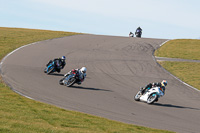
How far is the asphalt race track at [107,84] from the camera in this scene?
1522 cm

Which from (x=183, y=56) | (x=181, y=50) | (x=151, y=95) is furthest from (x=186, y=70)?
(x=151, y=95)

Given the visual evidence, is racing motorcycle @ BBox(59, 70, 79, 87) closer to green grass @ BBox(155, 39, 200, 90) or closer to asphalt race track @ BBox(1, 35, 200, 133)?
asphalt race track @ BBox(1, 35, 200, 133)

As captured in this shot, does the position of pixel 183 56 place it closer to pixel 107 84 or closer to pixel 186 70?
pixel 186 70

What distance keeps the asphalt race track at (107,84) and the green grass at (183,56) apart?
129cm

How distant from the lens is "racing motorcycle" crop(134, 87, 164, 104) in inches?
716

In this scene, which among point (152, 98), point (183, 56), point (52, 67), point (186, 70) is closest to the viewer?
point (152, 98)

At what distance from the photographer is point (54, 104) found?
50.4 feet

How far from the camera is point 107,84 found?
23203 millimetres

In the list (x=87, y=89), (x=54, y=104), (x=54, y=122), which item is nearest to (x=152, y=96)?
(x=87, y=89)

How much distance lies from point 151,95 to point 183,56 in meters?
22.3

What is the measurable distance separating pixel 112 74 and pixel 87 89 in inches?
263

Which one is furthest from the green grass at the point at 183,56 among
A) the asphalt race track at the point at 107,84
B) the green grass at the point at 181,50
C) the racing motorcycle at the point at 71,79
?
the racing motorcycle at the point at 71,79

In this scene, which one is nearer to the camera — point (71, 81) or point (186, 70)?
point (71, 81)

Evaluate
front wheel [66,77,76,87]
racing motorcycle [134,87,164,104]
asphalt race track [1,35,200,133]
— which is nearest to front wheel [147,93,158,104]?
racing motorcycle [134,87,164,104]
